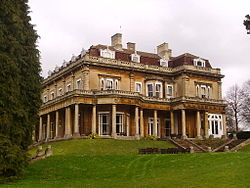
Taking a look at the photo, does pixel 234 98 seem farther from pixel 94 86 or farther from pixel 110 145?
pixel 110 145

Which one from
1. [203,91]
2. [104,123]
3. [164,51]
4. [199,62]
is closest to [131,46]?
[164,51]

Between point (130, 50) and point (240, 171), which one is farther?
point (130, 50)

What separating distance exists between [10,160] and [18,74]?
5.12 metres

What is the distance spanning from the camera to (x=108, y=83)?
4734cm

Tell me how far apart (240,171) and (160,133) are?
102 feet

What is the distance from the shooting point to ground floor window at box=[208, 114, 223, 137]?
51.1 metres

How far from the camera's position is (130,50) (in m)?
55.9

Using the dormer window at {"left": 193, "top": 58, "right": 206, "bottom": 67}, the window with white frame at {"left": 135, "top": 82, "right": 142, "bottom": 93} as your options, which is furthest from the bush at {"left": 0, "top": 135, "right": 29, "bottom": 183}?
the dormer window at {"left": 193, "top": 58, "right": 206, "bottom": 67}

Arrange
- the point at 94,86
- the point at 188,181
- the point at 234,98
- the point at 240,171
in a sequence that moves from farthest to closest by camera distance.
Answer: the point at 234,98
the point at 94,86
the point at 240,171
the point at 188,181

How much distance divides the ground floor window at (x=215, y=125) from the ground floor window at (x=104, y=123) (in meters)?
14.7

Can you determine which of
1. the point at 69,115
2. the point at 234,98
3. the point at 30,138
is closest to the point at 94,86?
the point at 69,115

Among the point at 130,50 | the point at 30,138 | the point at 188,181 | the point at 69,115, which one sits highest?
the point at 130,50

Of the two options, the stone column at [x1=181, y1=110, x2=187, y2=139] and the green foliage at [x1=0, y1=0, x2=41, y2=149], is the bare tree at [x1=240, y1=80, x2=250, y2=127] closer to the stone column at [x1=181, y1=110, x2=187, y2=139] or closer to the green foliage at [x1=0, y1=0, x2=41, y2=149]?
the stone column at [x1=181, y1=110, x2=187, y2=139]

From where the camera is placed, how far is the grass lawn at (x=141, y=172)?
18453 millimetres
